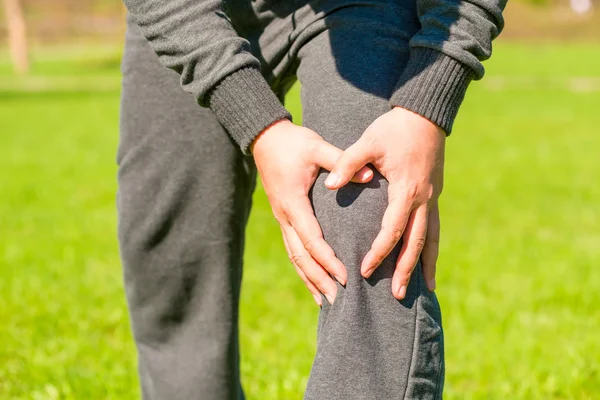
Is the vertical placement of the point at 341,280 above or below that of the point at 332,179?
below

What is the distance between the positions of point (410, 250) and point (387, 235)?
0.06 meters

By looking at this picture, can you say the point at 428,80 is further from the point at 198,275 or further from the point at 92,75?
the point at 92,75

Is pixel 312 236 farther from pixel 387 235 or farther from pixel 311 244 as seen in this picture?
pixel 387 235

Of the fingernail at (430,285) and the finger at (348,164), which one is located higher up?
the finger at (348,164)

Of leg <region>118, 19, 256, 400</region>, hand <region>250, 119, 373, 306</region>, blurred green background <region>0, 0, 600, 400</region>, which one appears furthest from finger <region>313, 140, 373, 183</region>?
blurred green background <region>0, 0, 600, 400</region>

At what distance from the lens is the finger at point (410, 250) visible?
44.2 inches

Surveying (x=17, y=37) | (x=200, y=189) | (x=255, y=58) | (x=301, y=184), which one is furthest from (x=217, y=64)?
(x=17, y=37)

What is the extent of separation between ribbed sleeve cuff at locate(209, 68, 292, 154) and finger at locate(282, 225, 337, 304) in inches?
6.9

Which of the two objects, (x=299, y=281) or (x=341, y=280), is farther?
(x=299, y=281)

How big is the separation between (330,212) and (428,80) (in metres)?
0.25

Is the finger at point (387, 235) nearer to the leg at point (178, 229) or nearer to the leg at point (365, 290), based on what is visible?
the leg at point (365, 290)

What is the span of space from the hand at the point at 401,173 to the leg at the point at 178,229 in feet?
1.73

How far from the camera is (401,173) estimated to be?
1132mm

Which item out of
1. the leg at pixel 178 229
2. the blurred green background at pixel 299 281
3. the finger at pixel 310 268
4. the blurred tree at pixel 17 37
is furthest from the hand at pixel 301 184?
the blurred tree at pixel 17 37
